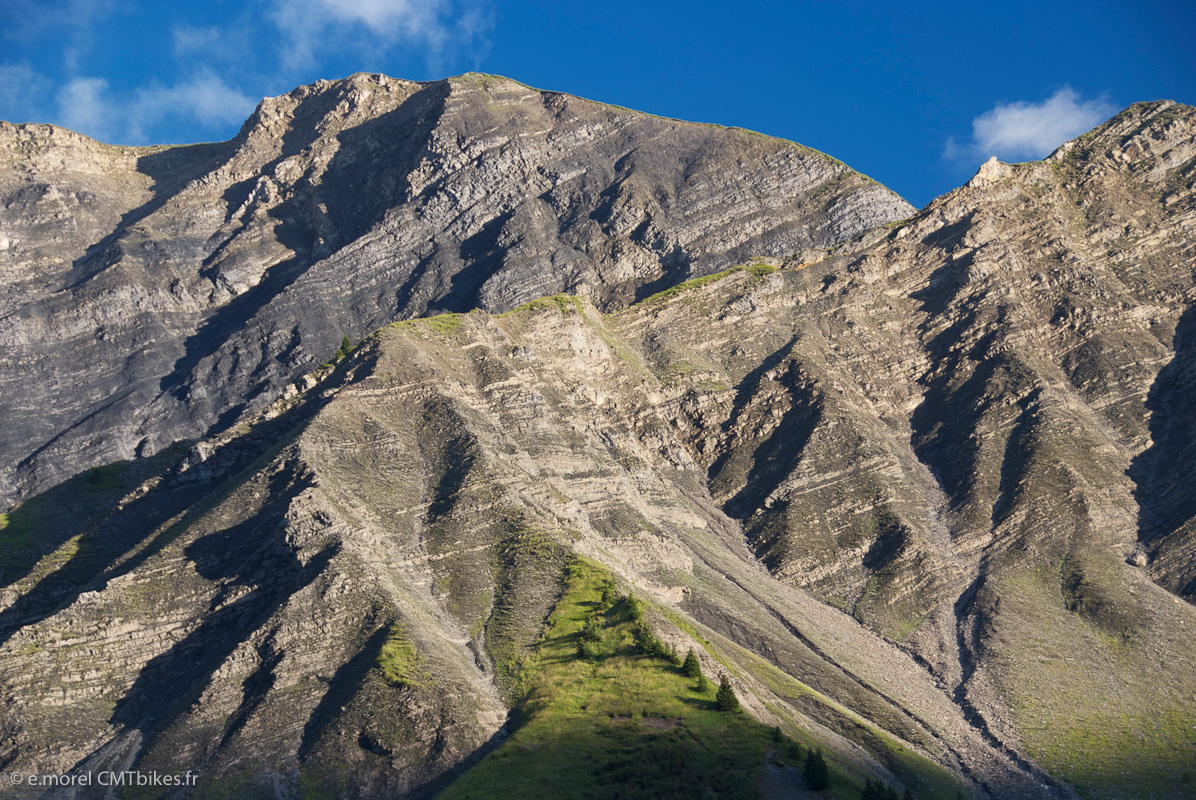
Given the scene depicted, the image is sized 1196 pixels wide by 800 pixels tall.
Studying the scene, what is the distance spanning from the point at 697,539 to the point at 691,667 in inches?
1917

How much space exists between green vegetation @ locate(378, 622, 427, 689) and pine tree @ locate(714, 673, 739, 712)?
25.0m

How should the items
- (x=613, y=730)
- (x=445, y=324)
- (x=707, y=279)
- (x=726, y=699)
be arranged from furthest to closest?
(x=707, y=279)
(x=445, y=324)
(x=726, y=699)
(x=613, y=730)

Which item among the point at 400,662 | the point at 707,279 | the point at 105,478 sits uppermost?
the point at 707,279

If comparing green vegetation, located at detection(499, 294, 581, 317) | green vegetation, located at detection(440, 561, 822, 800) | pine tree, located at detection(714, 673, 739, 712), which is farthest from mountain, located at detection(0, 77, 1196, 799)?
pine tree, located at detection(714, 673, 739, 712)

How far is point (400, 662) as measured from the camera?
86500 millimetres

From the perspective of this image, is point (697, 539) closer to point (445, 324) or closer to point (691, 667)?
point (691, 667)

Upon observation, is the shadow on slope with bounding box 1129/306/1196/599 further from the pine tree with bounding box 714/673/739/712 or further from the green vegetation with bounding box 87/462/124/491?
the green vegetation with bounding box 87/462/124/491

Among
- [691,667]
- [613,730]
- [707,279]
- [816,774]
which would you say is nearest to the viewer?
[816,774]

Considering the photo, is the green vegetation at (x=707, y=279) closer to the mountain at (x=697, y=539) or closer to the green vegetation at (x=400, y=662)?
the mountain at (x=697, y=539)

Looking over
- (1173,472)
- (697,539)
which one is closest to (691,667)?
(697,539)

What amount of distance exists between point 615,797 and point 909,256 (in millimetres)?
140481

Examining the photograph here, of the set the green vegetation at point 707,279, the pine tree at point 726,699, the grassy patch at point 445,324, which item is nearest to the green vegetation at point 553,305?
the grassy patch at point 445,324

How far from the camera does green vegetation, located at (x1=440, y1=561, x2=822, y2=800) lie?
72.2 m

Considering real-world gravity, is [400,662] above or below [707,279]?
below
